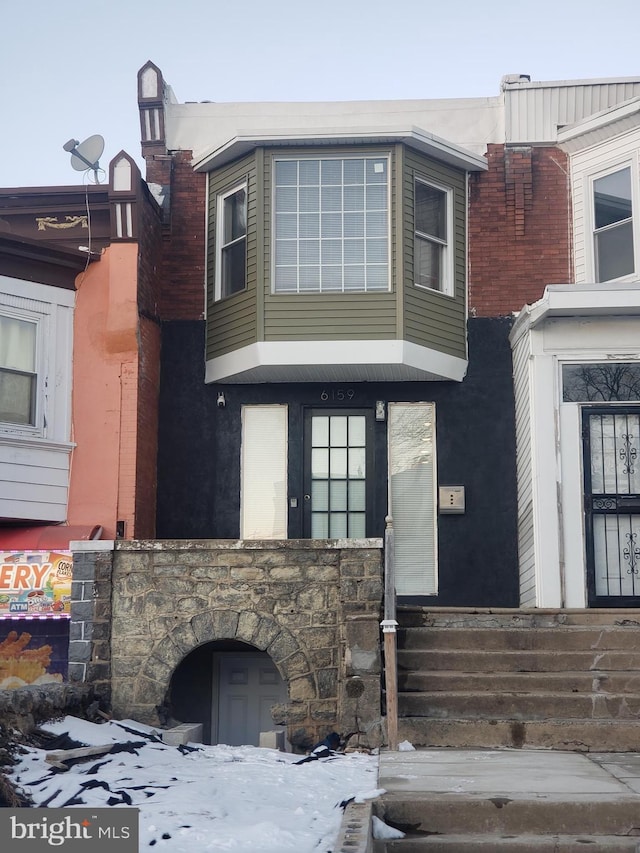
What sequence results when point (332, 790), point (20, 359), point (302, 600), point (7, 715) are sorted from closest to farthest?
point (332, 790)
point (7, 715)
point (302, 600)
point (20, 359)

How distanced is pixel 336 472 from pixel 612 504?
11.6 ft


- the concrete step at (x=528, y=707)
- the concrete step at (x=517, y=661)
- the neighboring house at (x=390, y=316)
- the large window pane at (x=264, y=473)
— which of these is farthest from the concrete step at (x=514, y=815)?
the large window pane at (x=264, y=473)

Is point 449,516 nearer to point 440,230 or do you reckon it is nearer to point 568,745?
point 440,230

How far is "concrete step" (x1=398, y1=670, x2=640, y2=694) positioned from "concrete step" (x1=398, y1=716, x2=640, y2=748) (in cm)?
45

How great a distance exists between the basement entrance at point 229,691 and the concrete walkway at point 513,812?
14.8 ft

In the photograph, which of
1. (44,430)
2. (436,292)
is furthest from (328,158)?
(44,430)

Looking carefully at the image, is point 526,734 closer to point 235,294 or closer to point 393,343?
point 393,343

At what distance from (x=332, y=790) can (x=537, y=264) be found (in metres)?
8.73

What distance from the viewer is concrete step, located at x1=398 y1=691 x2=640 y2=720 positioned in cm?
906

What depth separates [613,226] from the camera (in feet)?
45.7

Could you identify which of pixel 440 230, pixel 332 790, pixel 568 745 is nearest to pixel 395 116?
pixel 440 230

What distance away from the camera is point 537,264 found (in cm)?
1427

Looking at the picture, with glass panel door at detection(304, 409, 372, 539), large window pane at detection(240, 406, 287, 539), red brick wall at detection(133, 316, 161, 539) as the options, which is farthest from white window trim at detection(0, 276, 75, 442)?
glass panel door at detection(304, 409, 372, 539)

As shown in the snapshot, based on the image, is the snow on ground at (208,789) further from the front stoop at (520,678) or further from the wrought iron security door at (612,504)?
A: the wrought iron security door at (612,504)
